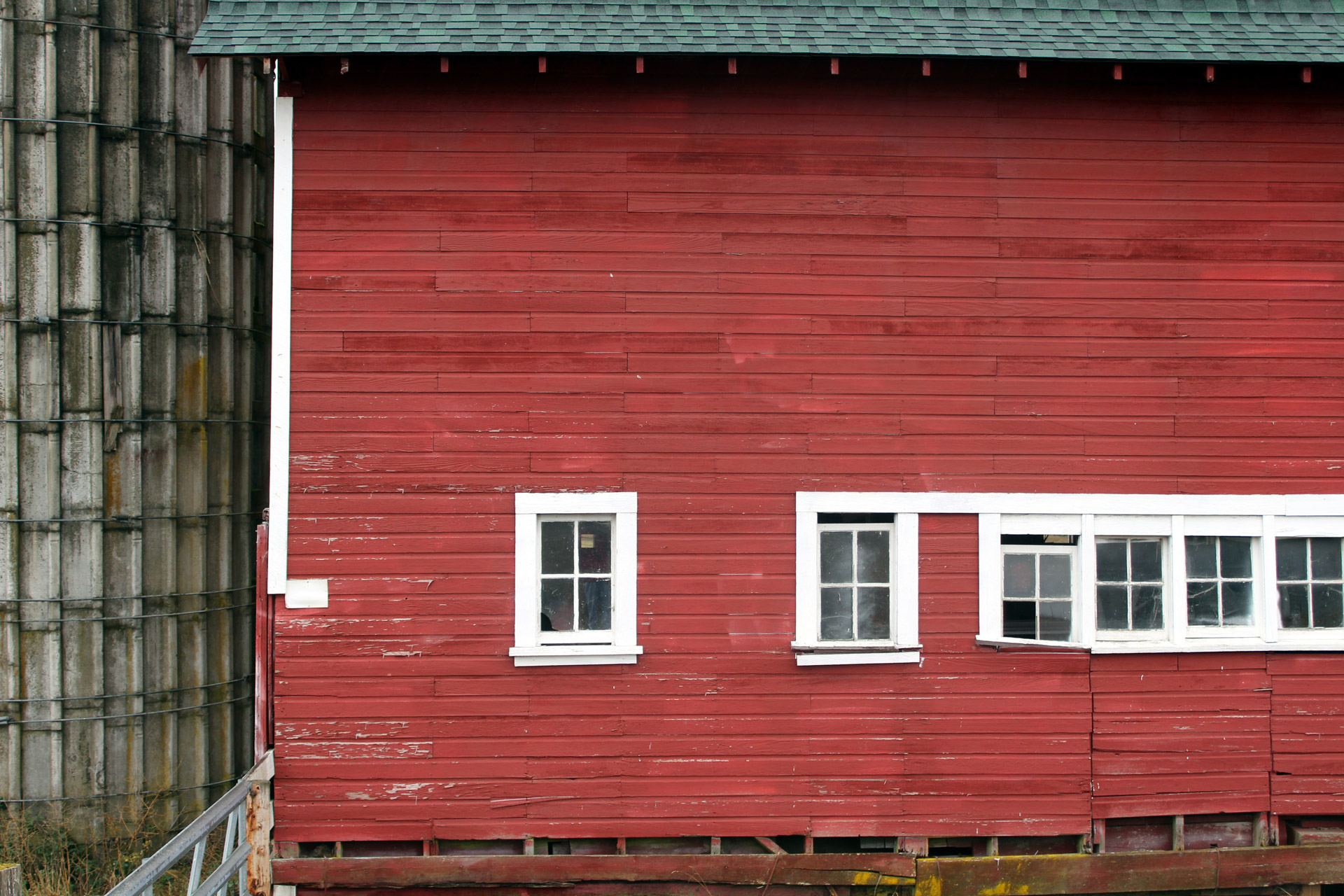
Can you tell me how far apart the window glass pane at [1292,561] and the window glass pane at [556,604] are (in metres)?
5.22

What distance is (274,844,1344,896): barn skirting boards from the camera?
19.4 feet

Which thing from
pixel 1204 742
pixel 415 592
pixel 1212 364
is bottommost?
pixel 1204 742

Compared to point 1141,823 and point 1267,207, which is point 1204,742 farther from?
point 1267,207

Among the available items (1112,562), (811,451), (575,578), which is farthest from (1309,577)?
(575,578)

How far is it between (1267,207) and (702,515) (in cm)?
474

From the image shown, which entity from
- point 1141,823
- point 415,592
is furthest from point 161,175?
point 1141,823

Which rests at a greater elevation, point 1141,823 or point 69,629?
point 69,629

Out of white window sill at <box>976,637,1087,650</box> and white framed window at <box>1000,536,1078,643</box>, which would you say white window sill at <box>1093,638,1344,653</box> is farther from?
white framed window at <box>1000,536,1078,643</box>

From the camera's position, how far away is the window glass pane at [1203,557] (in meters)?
6.25

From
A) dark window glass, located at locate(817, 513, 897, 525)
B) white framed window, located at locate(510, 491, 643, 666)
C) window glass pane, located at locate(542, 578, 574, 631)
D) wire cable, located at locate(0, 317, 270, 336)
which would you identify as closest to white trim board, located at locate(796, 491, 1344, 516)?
dark window glass, located at locate(817, 513, 897, 525)

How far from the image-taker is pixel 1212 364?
6.20 metres

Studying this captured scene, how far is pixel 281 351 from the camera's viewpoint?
5883 millimetres

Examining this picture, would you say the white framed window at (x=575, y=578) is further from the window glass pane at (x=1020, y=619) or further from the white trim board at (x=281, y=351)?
the window glass pane at (x=1020, y=619)

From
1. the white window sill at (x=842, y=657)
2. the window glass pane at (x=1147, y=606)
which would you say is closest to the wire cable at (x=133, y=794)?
the white window sill at (x=842, y=657)
